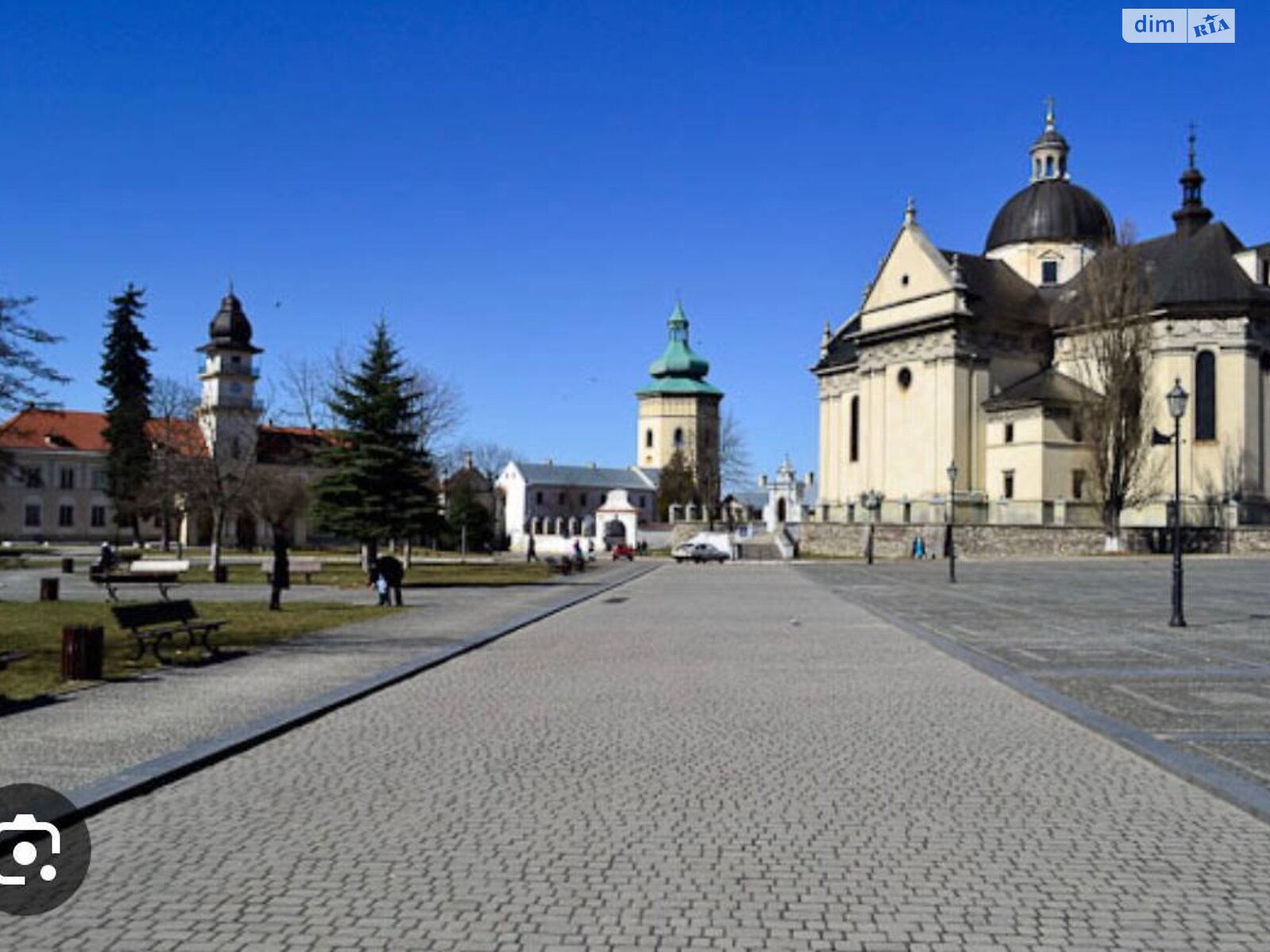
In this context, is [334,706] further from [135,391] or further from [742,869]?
[135,391]

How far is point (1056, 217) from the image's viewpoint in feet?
254

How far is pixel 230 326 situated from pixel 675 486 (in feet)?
153

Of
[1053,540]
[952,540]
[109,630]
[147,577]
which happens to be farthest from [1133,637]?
[1053,540]

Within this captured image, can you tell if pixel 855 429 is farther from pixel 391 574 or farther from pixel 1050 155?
pixel 391 574

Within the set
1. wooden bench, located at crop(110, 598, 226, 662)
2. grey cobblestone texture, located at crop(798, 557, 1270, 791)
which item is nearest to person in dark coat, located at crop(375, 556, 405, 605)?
wooden bench, located at crop(110, 598, 226, 662)

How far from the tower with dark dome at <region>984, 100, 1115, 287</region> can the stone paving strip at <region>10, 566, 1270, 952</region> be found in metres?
70.4

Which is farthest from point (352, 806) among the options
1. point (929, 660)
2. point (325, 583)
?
point (325, 583)

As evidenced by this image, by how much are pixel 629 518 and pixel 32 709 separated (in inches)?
3846

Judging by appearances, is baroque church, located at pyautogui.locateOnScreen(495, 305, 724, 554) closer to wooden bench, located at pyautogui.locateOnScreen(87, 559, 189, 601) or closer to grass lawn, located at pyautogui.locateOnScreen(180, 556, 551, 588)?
grass lawn, located at pyautogui.locateOnScreen(180, 556, 551, 588)

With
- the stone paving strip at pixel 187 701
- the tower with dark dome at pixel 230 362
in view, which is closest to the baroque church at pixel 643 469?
the tower with dark dome at pixel 230 362

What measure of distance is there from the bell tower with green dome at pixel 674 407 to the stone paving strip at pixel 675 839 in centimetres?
13127

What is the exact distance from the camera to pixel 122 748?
9586 mm

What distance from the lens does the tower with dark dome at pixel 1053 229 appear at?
253ft

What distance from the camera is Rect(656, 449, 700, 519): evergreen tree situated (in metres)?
120
